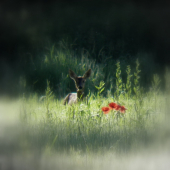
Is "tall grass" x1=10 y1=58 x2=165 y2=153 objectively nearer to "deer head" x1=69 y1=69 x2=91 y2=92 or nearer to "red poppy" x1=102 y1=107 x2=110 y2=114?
"red poppy" x1=102 y1=107 x2=110 y2=114

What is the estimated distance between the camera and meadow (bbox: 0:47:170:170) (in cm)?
138

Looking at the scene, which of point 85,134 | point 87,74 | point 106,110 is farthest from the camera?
point 87,74

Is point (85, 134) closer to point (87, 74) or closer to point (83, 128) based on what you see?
point (83, 128)

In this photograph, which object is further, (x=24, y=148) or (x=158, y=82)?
(x=158, y=82)

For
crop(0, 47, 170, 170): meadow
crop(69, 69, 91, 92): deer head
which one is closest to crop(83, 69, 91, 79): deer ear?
crop(69, 69, 91, 92): deer head

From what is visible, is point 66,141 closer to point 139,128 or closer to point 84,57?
point 139,128

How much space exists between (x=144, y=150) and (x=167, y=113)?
0.89ft

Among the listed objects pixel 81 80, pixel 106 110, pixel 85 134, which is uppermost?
pixel 81 80

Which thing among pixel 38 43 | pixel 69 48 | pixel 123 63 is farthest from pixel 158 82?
pixel 38 43

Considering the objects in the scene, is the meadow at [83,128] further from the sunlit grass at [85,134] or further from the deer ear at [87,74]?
the deer ear at [87,74]

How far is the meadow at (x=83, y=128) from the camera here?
4.51 ft

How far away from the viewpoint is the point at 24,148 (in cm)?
145

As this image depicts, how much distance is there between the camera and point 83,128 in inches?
61.1

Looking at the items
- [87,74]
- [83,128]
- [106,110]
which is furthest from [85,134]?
[87,74]
